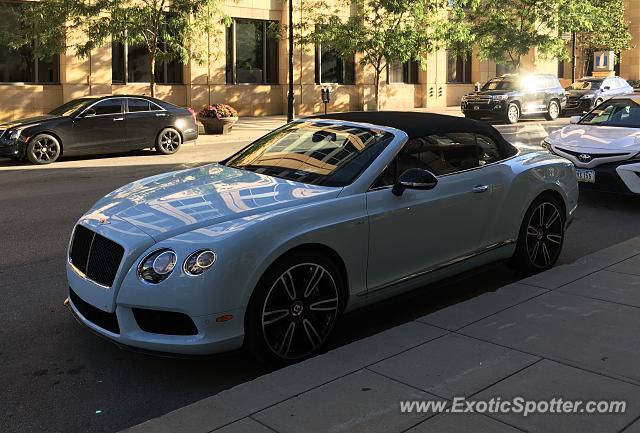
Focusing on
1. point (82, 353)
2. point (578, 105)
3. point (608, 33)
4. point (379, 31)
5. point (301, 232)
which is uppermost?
point (608, 33)

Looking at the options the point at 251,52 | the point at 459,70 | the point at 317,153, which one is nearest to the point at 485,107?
A: the point at 251,52

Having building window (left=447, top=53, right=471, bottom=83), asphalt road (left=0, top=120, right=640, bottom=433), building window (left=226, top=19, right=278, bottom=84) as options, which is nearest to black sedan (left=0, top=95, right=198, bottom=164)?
asphalt road (left=0, top=120, right=640, bottom=433)

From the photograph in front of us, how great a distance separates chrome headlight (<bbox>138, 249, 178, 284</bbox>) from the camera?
3904 mm

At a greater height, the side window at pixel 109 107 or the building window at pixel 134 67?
the building window at pixel 134 67

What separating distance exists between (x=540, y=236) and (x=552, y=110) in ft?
82.1

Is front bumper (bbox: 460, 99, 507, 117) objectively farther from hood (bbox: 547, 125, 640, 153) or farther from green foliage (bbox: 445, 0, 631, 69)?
hood (bbox: 547, 125, 640, 153)

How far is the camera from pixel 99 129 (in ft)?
53.3

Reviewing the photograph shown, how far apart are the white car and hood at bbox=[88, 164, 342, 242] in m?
6.08

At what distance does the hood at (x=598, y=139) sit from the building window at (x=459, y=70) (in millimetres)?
29141

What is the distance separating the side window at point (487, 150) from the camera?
5.80 meters

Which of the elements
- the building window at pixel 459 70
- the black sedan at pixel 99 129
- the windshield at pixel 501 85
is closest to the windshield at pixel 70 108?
the black sedan at pixel 99 129

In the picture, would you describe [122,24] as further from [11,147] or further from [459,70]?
[459,70]

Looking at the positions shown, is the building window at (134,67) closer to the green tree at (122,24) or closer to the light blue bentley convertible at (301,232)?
the green tree at (122,24)

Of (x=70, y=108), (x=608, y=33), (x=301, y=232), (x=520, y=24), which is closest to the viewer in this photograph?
(x=301, y=232)
